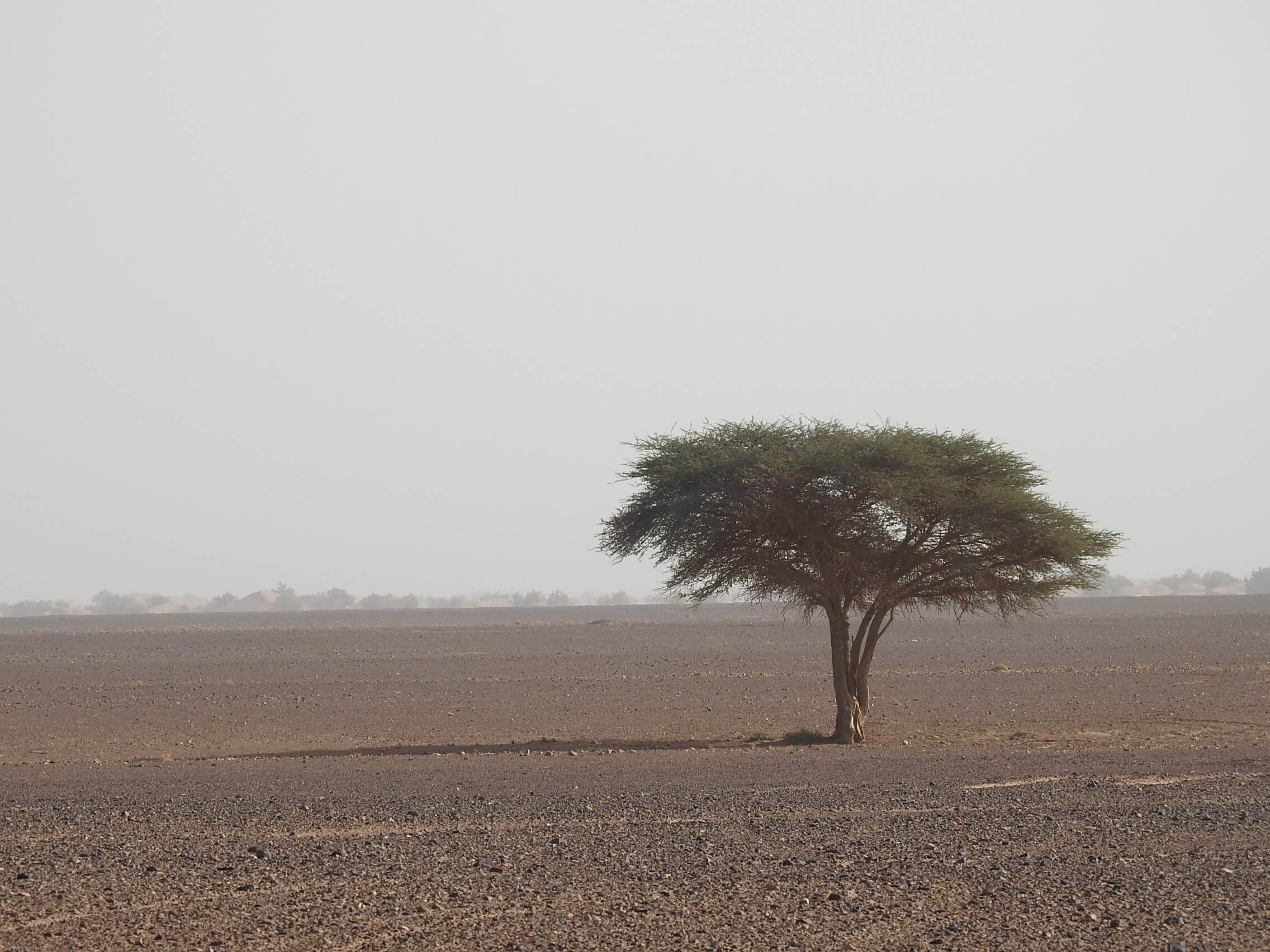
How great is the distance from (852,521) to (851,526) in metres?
0.13

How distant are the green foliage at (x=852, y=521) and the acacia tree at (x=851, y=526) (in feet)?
0.09

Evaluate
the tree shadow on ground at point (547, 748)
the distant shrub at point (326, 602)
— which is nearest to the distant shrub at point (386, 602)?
the distant shrub at point (326, 602)

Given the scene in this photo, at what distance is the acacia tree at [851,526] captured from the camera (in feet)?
77.8

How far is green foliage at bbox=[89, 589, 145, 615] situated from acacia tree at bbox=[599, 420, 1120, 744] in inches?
6876

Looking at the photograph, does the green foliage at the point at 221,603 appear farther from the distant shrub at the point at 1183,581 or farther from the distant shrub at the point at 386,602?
the distant shrub at the point at 1183,581

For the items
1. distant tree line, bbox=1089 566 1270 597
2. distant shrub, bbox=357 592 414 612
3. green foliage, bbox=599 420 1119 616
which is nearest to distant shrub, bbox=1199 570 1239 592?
distant tree line, bbox=1089 566 1270 597

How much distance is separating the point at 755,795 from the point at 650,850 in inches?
157

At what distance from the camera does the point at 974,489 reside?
2423cm

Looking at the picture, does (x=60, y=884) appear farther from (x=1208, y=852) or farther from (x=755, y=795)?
(x=1208, y=852)

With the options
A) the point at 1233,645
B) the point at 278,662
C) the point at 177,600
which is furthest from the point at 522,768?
the point at 177,600

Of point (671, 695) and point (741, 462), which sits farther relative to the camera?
point (671, 695)

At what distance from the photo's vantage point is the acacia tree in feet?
77.8

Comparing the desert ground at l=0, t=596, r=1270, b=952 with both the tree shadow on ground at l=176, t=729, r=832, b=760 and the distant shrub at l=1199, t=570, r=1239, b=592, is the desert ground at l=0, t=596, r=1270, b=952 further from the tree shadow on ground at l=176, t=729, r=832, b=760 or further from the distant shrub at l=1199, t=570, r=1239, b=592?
the distant shrub at l=1199, t=570, r=1239, b=592

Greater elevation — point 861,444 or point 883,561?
point 861,444
